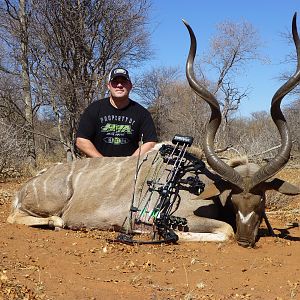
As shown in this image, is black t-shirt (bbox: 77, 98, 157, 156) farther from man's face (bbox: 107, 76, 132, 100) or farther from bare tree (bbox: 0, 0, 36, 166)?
bare tree (bbox: 0, 0, 36, 166)

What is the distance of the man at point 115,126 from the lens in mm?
5316

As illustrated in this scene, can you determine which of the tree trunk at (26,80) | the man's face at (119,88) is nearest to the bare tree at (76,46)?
A: the tree trunk at (26,80)

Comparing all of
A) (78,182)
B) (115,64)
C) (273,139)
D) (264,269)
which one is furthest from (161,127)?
(264,269)

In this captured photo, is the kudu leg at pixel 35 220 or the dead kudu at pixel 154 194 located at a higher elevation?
the dead kudu at pixel 154 194

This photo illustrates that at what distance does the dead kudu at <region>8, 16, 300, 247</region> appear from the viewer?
3943 mm

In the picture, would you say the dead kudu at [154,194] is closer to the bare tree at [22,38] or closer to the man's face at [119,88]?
the man's face at [119,88]

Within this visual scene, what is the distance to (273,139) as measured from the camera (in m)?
11.9

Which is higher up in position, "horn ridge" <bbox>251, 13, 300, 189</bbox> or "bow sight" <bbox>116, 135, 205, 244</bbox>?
"horn ridge" <bbox>251, 13, 300, 189</bbox>

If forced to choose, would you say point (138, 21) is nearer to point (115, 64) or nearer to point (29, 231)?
point (115, 64)

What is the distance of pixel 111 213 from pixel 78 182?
508 mm

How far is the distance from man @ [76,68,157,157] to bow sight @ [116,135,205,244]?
2.66 ft

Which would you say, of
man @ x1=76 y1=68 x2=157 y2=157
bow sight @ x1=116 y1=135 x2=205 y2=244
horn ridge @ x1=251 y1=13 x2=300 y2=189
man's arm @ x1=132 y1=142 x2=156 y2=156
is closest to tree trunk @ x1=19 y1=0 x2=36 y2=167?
man @ x1=76 y1=68 x2=157 y2=157

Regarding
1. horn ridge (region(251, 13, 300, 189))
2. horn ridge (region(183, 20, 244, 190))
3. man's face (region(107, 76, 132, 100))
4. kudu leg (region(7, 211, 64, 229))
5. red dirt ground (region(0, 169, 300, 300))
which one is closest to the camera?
red dirt ground (region(0, 169, 300, 300))

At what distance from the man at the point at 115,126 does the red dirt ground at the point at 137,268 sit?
1.31 m
